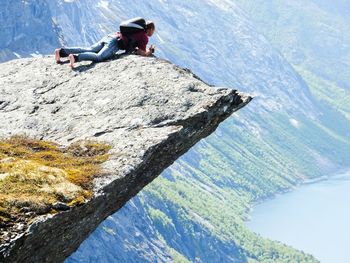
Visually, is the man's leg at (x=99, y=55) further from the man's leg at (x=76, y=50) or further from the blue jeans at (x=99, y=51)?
the man's leg at (x=76, y=50)

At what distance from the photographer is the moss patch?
501 inches

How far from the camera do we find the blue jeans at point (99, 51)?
69.6ft

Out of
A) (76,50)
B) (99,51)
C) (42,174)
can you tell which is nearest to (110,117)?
(42,174)

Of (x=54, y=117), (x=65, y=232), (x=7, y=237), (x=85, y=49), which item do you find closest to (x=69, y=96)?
(x=54, y=117)

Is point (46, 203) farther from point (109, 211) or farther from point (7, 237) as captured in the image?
point (109, 211)

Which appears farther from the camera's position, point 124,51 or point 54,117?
point 124,51

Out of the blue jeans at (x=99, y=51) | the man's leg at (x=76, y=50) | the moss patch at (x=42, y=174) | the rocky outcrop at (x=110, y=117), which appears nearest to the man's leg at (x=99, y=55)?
the blue jeans at (x=99, y=51)

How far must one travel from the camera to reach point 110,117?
59.1ft

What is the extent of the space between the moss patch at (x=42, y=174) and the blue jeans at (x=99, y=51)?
15.6 ft

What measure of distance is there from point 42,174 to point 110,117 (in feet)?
14.1

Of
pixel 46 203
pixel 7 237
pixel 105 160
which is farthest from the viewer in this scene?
pixel 105 160

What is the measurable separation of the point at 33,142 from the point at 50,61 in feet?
21.1

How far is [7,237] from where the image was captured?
12.0m

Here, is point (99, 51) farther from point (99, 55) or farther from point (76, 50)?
point (76, 50)
